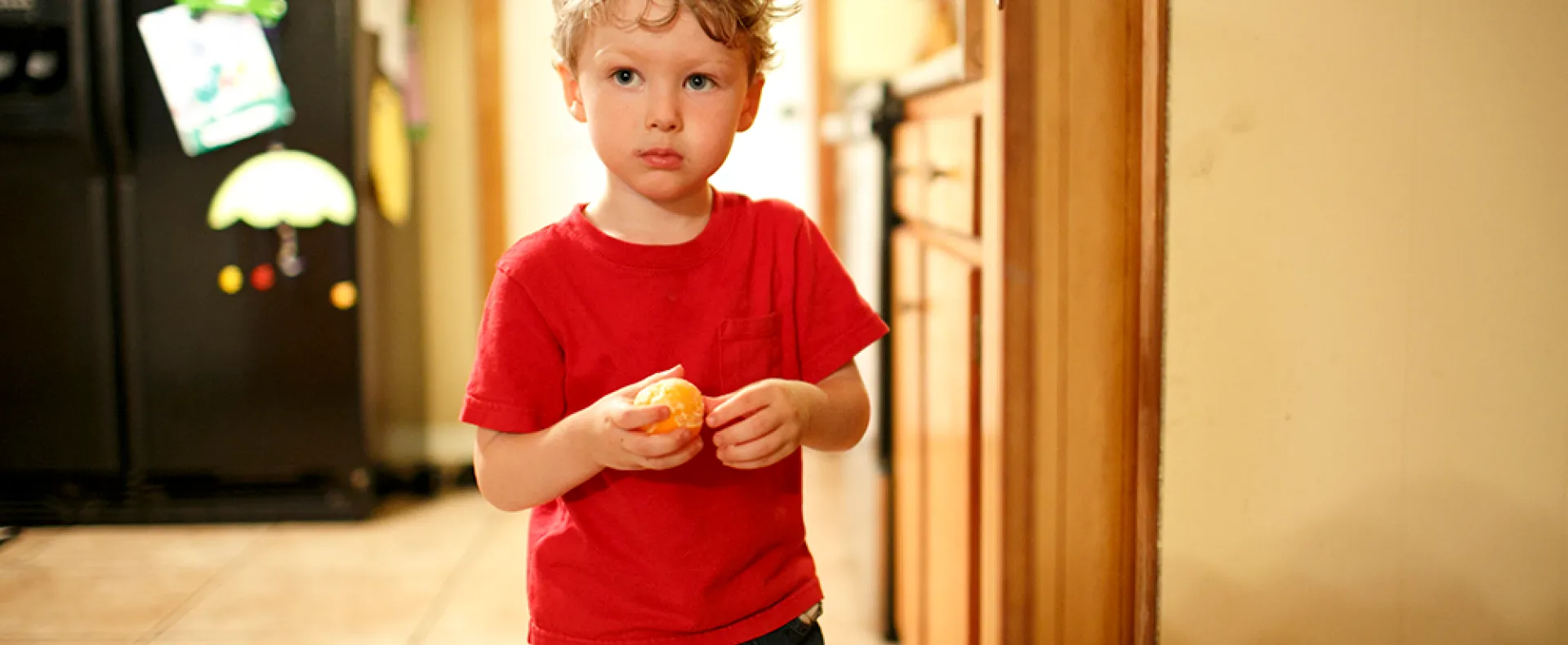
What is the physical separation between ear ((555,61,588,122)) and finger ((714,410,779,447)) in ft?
0.85

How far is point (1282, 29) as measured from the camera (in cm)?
93

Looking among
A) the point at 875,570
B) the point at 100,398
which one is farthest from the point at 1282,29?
the point at 100,398

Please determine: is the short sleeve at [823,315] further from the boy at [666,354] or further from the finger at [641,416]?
the finger at [641,416]

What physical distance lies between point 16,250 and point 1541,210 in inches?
121

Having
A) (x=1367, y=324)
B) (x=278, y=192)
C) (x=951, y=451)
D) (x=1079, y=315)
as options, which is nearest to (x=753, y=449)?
(x=1079, y=315)

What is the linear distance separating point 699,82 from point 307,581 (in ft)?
6.70

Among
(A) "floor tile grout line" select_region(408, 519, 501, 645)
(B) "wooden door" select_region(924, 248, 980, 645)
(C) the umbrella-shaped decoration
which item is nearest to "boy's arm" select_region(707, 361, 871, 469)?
(B) "wooden door" select_region(924, 248, 980, 645)

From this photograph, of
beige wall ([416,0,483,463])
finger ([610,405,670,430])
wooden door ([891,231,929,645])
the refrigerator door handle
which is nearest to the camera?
finger ([610,405,670,430])

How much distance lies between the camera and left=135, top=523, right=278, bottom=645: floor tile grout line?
2254 mm

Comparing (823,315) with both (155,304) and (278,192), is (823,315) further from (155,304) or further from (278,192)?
(155,304)

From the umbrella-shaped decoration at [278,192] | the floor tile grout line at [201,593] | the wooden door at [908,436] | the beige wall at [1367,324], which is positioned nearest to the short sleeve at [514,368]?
the beige wall at [1367,324]

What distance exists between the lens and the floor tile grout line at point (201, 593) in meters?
2.25

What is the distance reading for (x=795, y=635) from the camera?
38.5 inches

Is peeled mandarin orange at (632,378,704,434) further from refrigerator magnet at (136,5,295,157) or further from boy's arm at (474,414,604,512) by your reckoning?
refrigerator magnet at (136,5,295,157)
